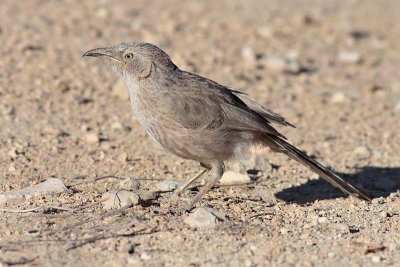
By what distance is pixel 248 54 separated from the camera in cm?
1179

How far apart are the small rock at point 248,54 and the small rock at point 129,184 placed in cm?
502

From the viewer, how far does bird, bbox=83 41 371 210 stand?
679 centimetres

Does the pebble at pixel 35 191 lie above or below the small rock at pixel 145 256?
above

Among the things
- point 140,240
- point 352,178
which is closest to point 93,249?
point 140,240

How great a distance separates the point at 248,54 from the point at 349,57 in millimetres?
1952

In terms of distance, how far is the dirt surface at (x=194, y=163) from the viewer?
18.7ft

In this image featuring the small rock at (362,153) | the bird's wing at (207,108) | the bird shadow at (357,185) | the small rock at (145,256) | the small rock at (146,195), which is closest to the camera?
the small rock at (145,256)

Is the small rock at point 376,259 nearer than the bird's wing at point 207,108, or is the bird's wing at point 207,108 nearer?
the small rock at point 376,259

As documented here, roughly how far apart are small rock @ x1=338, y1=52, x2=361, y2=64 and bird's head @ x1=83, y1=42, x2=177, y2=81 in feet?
19.9

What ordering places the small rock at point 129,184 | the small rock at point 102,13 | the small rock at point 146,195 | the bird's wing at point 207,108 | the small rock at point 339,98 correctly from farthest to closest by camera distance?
the small rock at point 102,13
the small rock at point 339,98
the small rock at point 129,184
the bird's wing at point 207,108
the small rock at point 146,195

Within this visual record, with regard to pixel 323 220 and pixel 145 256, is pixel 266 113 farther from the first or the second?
pixel 145 256

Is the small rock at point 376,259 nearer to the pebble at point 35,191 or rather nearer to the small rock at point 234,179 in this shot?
the small rock at point 234,179

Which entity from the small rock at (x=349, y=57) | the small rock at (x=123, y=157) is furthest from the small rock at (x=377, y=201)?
the small rock at (x=349, y=57)

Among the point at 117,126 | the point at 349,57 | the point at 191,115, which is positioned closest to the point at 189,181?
the point at 191,115
